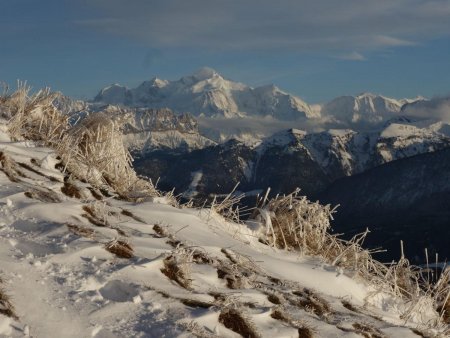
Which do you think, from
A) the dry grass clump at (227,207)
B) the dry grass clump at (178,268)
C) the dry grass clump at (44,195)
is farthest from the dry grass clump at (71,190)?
the dry grass clump at (178,268)

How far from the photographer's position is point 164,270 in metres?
7.97

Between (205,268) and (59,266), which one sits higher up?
(59,266)

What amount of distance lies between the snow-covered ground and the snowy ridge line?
0.07 ft

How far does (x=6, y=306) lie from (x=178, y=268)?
2.47 m

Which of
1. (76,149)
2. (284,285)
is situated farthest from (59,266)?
(76,149)

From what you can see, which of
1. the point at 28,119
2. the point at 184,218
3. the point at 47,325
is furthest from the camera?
the point at 28,119

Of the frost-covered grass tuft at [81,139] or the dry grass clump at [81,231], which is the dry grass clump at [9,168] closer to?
the frost-covered grass tuft at [81,139]

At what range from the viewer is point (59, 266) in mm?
7227

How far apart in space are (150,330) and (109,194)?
550cm

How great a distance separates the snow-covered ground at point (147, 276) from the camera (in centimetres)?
645

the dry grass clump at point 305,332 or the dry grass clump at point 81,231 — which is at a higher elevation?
the dry grass clump at point 81,231

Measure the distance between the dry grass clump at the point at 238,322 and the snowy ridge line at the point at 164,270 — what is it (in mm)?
12

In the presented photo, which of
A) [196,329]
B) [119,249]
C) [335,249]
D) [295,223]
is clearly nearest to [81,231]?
[119,249]

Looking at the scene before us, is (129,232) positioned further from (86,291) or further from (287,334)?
(287,334)
